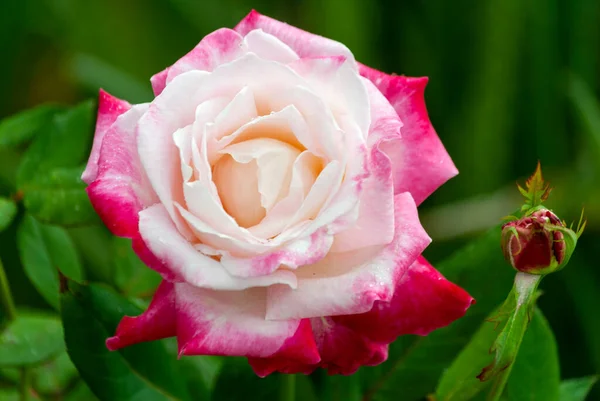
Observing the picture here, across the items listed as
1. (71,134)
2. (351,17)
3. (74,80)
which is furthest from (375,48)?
(71,134)

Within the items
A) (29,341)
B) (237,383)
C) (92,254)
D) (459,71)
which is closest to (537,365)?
(237,383)

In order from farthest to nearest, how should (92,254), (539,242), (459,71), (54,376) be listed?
(459,71) → (92,254) → (54,376) → (539,242)

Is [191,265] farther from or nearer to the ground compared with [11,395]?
farther from the ground

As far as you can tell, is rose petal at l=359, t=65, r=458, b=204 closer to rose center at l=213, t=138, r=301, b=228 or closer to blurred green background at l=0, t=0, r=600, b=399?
rose center at l=213, t=138, r=301, b=228

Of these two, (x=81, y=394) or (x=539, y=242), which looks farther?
(x=81, y=394)

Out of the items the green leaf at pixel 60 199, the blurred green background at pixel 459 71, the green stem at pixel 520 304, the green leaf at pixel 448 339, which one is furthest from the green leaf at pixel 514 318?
the blurred green background at pixel 459 71

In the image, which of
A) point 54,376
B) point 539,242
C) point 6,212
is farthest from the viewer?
point 54,376

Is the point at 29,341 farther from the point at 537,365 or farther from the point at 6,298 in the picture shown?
the point at 537,365

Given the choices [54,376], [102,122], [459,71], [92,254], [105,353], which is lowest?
[92,254]

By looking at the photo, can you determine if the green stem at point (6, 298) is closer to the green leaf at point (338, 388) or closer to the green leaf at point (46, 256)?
the green leaf at point (46, 256)

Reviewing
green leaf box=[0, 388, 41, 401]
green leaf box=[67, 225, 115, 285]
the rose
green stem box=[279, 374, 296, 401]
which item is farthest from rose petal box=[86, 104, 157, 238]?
green leaf box=[67, 225, 115, 285]
